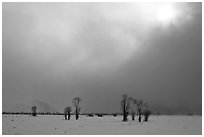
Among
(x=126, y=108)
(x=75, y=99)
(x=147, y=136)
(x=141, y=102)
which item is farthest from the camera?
(x=75, y=99)

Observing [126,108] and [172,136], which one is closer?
[172,136]

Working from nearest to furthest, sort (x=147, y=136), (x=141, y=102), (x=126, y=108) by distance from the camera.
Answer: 1. (x=147, y=136)
2. (x=126, y=108)
3. (x=141, y=102)

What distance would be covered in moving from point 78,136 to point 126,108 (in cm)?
4349

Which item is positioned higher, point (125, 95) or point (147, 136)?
point (125, 95)

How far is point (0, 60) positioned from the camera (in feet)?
83.8

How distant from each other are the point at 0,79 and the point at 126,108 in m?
45.8

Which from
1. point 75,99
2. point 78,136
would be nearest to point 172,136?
point 78,136

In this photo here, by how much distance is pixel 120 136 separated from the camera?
2520 centimetres

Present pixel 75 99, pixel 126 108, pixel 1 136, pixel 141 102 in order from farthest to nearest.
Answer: pixel 75 99
pixel 141 102
pixel 126 108
pixel 1 136

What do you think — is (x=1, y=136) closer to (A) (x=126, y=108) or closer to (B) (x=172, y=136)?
(B) (x=172, y=136)

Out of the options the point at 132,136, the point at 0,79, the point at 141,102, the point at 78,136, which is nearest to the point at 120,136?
the point at 132,136

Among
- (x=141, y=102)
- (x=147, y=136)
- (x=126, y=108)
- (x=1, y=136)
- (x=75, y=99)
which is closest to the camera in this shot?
(x=1, y=136)

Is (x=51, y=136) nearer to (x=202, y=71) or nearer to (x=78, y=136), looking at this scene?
(x=78, y=136)

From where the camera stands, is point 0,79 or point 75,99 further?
point 75,99
